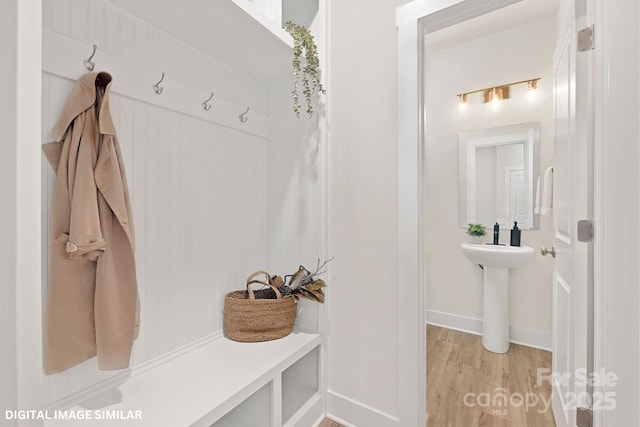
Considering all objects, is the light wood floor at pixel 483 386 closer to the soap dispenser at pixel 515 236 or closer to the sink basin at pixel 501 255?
the sink basin at pixel 501 255

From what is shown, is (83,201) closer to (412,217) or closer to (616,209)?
(412,217)

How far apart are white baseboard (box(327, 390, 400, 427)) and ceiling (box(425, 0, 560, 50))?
253 centimetres

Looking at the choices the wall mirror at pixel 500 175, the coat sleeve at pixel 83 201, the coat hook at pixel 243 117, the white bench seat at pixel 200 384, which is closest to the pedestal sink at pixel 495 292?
the wall mirror at pixel 500 175

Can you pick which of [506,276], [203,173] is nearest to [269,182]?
[203,173]

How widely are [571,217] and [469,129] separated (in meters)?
2.01

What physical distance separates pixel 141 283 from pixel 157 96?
0.82 m

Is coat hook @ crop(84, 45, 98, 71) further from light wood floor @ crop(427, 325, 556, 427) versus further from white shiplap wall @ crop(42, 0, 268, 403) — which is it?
light wood floor @ crop(427, 325, 556, 427)

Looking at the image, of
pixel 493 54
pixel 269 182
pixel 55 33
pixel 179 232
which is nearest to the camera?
pixel 55 33

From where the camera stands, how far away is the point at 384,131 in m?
1.55

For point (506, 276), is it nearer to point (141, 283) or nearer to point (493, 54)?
point (493, 54)

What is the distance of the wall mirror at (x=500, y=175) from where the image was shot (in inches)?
105

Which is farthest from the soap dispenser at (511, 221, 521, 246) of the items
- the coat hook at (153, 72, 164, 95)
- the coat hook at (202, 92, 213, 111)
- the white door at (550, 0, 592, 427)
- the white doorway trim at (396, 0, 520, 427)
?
the coat hook at (153, 72, 164, 95)

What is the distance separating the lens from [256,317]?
1545 mm

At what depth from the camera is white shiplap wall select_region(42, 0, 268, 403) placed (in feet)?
3.62
